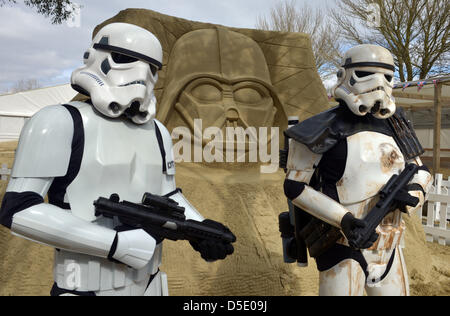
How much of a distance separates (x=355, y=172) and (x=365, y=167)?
55mm

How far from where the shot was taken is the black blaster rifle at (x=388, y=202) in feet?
5.31

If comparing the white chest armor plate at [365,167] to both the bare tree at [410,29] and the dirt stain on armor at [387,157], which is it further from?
the bare tree at [410,29]

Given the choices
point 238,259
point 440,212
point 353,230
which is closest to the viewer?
point 353,230

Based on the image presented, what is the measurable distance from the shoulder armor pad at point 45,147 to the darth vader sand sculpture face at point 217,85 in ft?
10.5

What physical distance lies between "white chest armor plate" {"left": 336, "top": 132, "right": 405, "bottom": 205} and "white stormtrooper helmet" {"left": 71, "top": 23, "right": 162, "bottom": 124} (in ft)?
3.36

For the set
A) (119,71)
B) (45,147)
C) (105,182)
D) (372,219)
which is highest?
(119,71)

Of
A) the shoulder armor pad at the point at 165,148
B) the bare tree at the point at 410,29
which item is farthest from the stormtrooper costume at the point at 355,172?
the bare tree at the point at 410,29

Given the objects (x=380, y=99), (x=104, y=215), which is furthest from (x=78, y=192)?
(x=380, y=99)

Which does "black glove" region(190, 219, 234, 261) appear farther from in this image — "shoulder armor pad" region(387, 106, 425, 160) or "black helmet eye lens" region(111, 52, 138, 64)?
"shoulder armor pad" region(387, 106, 425, 160)

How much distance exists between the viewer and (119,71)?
→ 57.4 inches

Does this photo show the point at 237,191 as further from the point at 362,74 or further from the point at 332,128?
the point at 362,74

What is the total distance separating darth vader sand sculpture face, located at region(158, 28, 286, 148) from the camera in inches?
186

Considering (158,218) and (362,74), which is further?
(362,74)

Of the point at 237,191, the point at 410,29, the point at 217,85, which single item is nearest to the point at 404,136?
the point at 237,191
